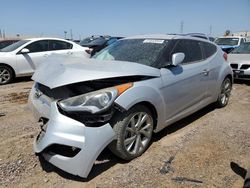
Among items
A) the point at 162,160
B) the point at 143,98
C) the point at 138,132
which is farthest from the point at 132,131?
the point at 162,160

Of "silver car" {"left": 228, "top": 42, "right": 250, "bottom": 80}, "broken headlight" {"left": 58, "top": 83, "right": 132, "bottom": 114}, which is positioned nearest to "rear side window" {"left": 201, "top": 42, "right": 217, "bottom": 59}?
"broken headlight" {"left": 58, "top": 83, "right": 132, "bottom": 114}

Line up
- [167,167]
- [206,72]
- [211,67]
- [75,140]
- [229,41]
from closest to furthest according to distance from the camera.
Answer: [75,140] → [167,167] → [206,72] → [211,67] → [229,41]

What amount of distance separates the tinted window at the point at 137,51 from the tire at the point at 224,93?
2201 millimetres

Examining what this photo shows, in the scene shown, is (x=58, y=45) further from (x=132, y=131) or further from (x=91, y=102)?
(x=91, y=102)

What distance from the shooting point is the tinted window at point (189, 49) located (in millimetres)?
4669

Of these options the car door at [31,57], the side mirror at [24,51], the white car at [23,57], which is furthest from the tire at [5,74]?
the side mirror at [24,51]

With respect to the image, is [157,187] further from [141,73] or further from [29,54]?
[29,54]

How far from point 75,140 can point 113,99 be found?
0.61 metres

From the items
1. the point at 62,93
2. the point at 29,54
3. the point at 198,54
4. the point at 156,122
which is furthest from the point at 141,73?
the point at 29,54

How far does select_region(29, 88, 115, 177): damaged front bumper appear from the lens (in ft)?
10.0

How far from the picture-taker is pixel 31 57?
9508 millimetres

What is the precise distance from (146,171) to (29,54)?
726cm

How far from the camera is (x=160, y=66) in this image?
411cm

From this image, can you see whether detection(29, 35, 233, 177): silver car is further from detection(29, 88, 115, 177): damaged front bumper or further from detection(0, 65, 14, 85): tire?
detection(0, 65, 14, 85): tire
